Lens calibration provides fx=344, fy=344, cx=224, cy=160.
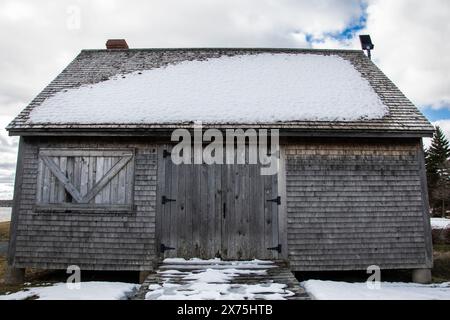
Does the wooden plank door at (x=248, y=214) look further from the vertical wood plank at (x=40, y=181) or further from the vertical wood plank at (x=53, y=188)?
the vertical wood plank at (x=40, y=181)

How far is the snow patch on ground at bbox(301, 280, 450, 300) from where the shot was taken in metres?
5.79

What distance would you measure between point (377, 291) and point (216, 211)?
11.5 ft

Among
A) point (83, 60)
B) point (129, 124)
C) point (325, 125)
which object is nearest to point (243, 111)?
point (325, 125)

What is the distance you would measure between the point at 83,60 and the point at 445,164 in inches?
1413

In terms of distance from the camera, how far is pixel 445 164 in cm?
3453

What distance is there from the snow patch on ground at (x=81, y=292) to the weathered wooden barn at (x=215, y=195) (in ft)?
2.38

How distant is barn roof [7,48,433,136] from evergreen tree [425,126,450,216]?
2879cm

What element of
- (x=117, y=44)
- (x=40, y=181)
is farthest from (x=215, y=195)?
(x=117, y=44)

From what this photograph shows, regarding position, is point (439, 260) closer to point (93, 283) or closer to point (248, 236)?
point (248, 236)

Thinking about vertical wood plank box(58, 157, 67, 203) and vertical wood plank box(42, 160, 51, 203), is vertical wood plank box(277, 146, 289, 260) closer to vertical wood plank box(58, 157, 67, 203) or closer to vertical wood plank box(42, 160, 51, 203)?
vertical wood plank box(58, 157, 67, 203)

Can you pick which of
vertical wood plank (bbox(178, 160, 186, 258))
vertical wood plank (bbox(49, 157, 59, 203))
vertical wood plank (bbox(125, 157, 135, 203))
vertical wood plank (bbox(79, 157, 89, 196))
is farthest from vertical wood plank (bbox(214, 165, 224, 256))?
vertical wood plank (bbox(49, 157, 59, 203))

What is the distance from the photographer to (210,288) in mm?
5797

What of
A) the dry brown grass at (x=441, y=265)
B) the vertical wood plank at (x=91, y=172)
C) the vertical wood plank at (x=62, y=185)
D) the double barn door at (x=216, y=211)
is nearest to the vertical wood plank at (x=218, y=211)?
the double barn door at (x=216, y=211)

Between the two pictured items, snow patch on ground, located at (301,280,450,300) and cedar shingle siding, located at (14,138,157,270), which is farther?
cedar shingle siding, located at (14,138,157,270)
